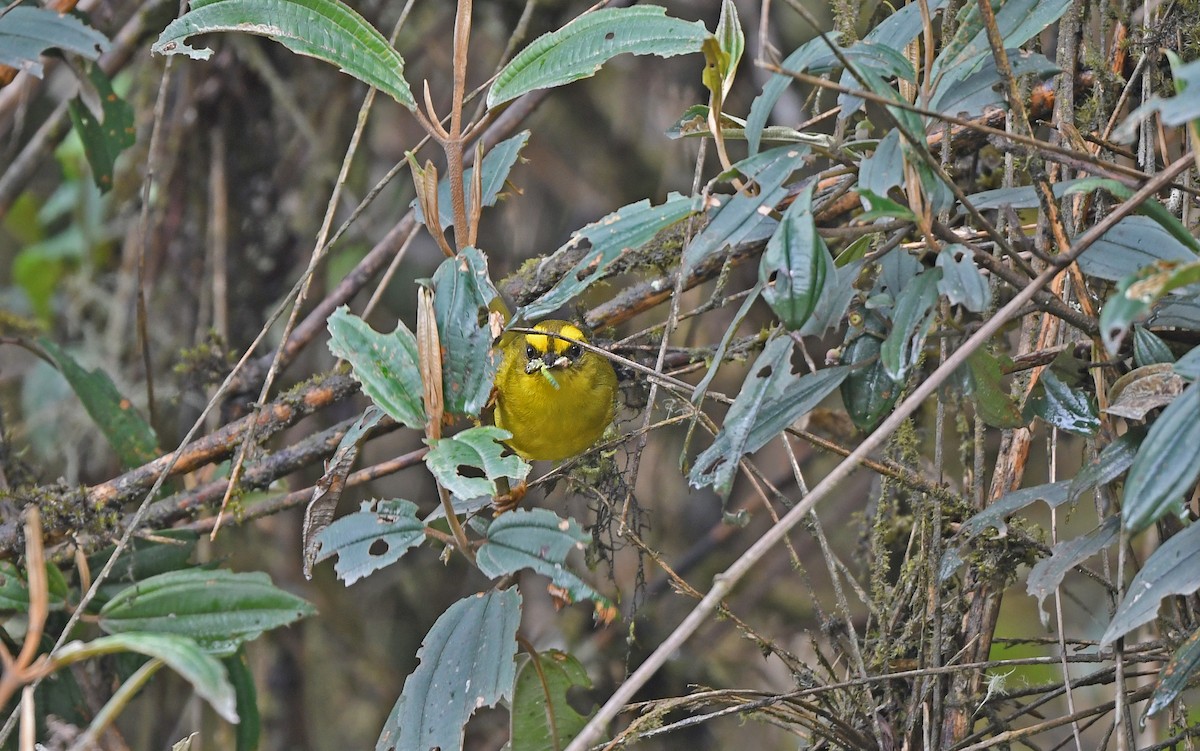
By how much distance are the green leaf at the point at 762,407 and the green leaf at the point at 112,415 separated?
160 cm

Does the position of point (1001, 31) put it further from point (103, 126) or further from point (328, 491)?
point (103, 126)

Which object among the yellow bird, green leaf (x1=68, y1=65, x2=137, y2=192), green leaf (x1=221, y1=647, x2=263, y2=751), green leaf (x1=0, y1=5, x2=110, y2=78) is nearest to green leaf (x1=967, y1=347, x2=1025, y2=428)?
the yellow bird

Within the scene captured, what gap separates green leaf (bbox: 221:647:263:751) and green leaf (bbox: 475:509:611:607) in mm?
891

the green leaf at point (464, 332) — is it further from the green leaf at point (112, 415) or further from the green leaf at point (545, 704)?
the green leaf at point (112, 415)

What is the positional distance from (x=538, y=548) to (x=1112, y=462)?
815 millimetres

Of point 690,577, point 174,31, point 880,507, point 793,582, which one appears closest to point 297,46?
point 174,31

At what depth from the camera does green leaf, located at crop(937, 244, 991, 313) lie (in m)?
1.24

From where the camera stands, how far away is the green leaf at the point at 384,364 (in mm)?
1525

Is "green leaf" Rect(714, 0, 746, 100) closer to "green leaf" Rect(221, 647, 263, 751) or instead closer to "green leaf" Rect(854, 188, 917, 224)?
"green leaf" Rect(854, 188, 917, 224)

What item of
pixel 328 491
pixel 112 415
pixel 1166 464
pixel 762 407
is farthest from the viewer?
pixel 112 415

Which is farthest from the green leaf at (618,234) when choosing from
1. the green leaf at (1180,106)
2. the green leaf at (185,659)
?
the green leaf at (185,659)

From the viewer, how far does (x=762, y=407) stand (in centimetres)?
144

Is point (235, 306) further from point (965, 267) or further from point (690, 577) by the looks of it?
point (965, 267)

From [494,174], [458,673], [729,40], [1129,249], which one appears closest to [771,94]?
[729,40]
